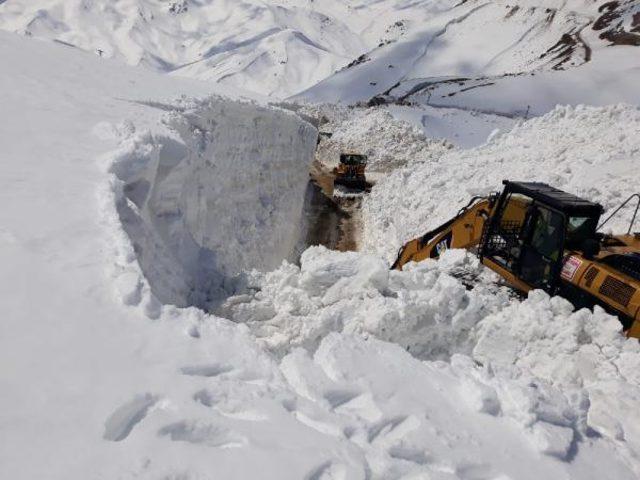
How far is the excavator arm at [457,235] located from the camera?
9180 millimetres

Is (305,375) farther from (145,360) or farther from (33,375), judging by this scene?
(33,375)

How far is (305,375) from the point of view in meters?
3.74

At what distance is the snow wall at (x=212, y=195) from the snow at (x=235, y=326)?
5cm

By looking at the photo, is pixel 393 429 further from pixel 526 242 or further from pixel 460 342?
pixel 526 242

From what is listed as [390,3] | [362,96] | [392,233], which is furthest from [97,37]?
[392,233]

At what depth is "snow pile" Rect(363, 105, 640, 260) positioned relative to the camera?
1274 centimetres

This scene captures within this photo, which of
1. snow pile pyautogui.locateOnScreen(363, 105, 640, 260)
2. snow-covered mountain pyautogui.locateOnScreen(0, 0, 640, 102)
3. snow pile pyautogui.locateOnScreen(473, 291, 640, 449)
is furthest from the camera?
snow-covered mountain pyautogui.locateOnScreen(0, 0, 640, 102)

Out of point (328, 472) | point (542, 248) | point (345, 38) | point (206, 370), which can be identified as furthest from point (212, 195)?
point (345, 38)

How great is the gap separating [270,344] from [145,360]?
9.22 ft

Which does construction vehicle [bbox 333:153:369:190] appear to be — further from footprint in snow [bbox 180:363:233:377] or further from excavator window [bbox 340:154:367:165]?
footprint in snow [bbox 180:363:233:377]

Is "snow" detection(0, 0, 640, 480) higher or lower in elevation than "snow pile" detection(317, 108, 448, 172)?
higher

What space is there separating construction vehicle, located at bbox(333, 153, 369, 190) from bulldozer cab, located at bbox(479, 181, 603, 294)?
1616 cm

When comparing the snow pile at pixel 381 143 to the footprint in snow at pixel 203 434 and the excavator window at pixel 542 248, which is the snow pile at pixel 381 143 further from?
the footprint in snow at pixel 203 434

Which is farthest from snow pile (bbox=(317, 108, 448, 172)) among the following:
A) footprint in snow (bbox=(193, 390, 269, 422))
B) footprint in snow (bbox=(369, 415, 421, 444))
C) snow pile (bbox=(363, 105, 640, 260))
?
footprint in snow (bbox=(193, 390, 269, 422))
